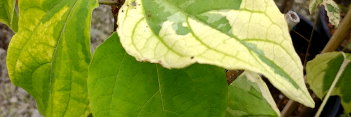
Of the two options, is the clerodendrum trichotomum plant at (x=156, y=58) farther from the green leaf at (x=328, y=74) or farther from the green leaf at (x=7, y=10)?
the green leaf at (x=328, y=74)

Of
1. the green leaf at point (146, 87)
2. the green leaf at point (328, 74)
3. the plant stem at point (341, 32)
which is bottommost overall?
the green leaf at point (328, 74)

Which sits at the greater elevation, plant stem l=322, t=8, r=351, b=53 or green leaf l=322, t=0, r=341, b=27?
green leaf l=322, t=0, r=341, b=27

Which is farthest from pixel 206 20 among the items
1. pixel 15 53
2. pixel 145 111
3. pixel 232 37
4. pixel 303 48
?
pixel 303 48

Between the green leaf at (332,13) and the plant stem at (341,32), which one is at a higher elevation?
the green leaf at (332,13)

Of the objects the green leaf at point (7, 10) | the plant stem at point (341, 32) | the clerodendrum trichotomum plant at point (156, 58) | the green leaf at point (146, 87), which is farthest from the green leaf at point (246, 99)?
the plant stem at point (341, 32)

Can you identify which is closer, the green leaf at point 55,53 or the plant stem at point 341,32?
the green leaf at point 55,53

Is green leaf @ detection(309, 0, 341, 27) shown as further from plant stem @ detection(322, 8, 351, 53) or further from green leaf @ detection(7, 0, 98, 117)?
green leaf @ detection(7, 0, 98, 117)

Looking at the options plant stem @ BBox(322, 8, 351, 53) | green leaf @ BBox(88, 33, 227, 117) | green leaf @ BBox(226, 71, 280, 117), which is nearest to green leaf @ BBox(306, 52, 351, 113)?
plant stem @ BBox(322, 8, 351, 53)
